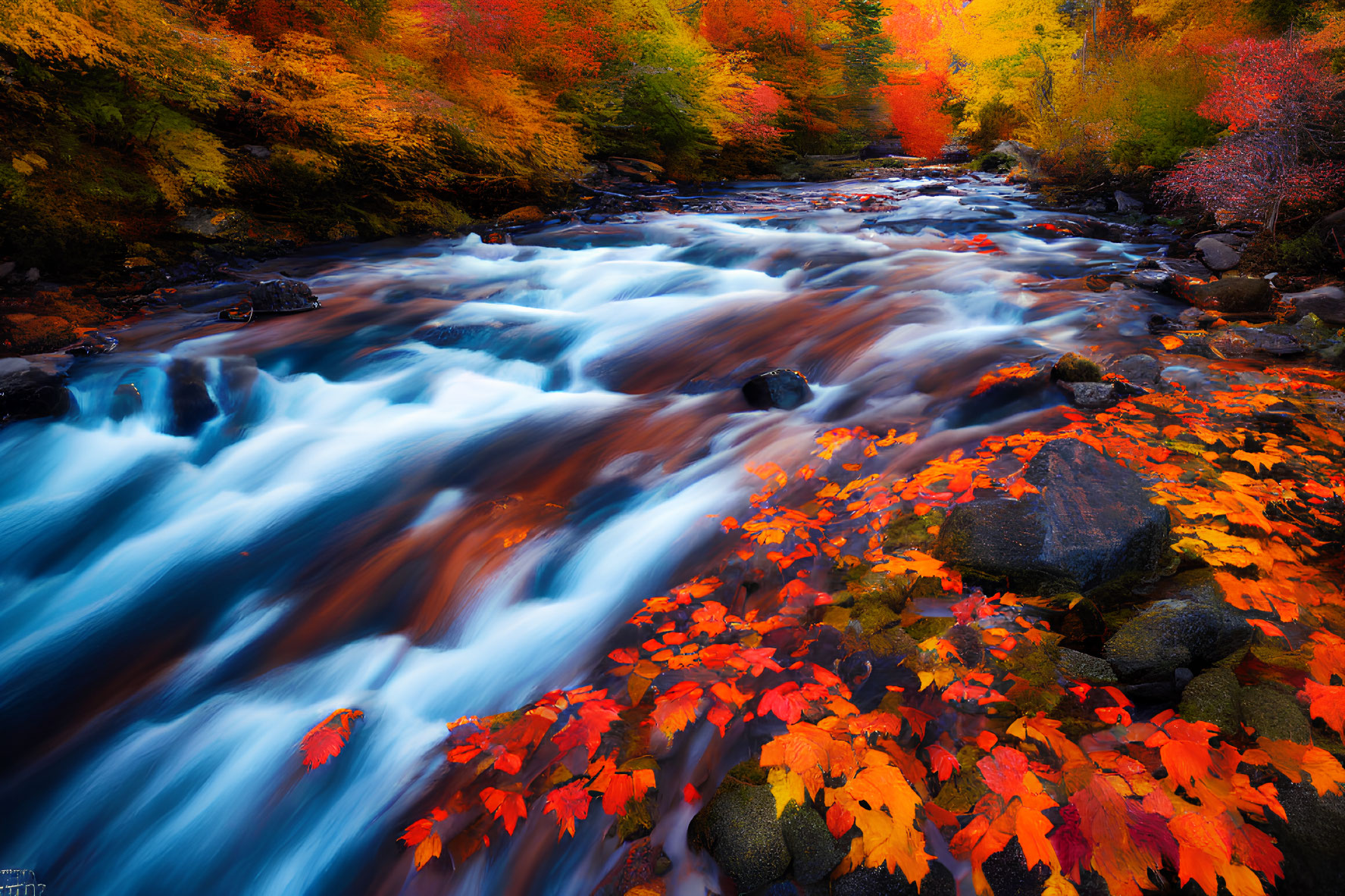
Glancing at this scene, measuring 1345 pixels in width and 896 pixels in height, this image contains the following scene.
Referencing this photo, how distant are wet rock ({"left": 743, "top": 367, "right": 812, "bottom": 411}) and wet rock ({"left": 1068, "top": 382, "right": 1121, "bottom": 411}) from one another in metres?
2.12

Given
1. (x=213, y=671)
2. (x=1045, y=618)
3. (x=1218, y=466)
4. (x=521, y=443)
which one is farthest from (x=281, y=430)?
(x=1218, y=466)

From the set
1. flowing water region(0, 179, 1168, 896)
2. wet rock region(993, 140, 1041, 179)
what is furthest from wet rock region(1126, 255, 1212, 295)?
wet rock region(993, 140, 1041, 179)

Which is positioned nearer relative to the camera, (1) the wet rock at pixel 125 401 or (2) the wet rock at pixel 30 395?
(2) the wet rock at pixel 30 395

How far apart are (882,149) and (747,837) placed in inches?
1265

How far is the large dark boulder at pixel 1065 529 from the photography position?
2.98m

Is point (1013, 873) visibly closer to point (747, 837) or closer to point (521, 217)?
point (747, 837)

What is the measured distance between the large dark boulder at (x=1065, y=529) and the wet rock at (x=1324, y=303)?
4584 millimetres

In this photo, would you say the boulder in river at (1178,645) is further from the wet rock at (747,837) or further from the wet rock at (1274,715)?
the wet rock at (747,837)

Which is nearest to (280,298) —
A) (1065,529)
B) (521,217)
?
(521,217)

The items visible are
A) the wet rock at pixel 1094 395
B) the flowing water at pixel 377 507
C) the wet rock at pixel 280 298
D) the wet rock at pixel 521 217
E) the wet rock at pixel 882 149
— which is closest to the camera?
the flowing water at pixel 377 507

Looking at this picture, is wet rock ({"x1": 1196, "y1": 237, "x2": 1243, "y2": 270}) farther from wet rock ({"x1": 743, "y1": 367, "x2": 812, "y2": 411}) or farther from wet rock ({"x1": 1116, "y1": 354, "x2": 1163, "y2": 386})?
wet rock ({"x1": 743, "y1": 367, "x2": 812, "y2": 411})

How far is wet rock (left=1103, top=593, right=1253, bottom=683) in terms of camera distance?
2.56m

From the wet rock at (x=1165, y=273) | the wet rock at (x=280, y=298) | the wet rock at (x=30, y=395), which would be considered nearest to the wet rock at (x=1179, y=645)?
the wet rock at (x=1165, y=273)

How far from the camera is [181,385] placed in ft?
19.4
